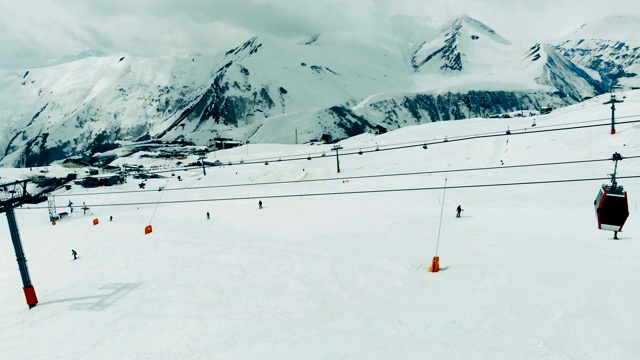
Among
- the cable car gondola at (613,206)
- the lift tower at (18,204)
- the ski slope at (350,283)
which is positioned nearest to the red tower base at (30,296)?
the lift tower at (18,204)

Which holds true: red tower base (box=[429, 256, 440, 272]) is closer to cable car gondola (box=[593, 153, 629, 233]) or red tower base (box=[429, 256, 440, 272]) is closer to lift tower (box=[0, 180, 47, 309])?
cable car gondola (box=[593, 153, 629, 233])

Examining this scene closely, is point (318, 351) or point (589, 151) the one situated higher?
point (589, 151)

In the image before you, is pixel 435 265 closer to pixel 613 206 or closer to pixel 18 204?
pixel 613 206

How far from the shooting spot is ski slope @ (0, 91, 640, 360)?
10766 mm

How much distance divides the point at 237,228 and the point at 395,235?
45.0 feet

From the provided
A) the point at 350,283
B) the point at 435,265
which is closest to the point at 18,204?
the point at 350,283

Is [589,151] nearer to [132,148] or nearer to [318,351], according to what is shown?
[318,351]

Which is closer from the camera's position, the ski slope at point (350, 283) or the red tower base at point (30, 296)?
the ski slope at point (350, 283)

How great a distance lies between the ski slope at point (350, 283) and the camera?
1077 cm

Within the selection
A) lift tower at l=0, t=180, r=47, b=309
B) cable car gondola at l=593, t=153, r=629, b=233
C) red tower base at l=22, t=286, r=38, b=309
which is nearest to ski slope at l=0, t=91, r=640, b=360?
red tower base at l=22, t=286, r=38, b=309

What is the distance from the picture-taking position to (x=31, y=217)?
5706cm

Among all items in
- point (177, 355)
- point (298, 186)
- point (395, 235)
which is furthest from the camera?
point (298, 186)

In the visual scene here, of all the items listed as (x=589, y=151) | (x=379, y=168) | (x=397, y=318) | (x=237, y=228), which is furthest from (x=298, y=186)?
(x=397, y=318)

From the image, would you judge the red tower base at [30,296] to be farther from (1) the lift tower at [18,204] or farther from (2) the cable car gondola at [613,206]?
(2) the cable car gondola at [613,206]
